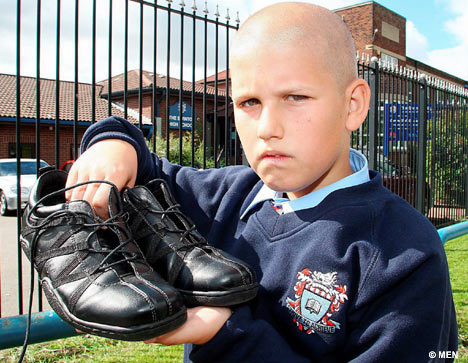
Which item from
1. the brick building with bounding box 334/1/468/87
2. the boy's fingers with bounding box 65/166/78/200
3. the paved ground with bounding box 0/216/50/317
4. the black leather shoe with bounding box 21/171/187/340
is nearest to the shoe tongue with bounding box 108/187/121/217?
the black leather shoe with bounding box 21/171/187/340

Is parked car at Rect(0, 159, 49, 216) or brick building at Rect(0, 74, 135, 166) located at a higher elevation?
brick building at Rect(0, 74, 135, 166)

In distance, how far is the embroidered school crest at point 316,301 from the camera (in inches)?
37.3

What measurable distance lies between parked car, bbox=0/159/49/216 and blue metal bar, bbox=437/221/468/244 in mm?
10098

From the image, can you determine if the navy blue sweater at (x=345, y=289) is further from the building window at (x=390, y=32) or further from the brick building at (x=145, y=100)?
the building window at (x=390, y=32)

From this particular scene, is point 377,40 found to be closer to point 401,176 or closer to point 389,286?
point 401,176

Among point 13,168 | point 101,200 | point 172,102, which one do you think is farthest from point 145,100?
point 101,200

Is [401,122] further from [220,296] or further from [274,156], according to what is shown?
[220,296]

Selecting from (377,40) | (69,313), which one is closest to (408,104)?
(69,313)

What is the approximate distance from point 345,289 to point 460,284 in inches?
182

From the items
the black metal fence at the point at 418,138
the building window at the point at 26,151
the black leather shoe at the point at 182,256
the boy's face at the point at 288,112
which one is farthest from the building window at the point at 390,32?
the black leather shoe at the point at 182,256

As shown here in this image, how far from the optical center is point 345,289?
94 centimetres

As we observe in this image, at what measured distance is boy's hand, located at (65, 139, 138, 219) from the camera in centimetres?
112

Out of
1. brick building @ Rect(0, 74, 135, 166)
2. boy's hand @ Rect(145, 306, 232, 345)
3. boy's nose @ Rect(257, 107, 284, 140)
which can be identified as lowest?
boy's hand @ Rect(145, 306, 232, 345)

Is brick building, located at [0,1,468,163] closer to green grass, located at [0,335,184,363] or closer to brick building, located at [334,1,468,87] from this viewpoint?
brick building, located at [334,1,468,87]
